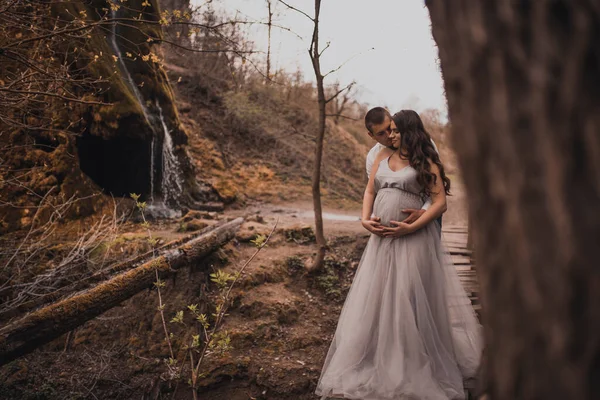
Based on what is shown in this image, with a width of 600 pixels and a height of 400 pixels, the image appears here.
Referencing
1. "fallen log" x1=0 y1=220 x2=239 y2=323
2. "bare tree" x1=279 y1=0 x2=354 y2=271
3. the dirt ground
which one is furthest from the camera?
"bare tree" x1=279 y1=0 x2=354 y2=271

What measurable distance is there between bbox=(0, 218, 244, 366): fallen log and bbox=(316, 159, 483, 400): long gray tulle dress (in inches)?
92.3

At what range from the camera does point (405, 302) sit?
3.26 m

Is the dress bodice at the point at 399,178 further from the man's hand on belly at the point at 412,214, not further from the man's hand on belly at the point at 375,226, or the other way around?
the man's hand on belly at the point at 375,226

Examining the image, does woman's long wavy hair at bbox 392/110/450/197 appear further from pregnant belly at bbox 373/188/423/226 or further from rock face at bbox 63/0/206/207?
A: rock face at bbox 63/0/206/207

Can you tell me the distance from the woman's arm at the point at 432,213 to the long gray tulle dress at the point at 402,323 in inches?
4.7

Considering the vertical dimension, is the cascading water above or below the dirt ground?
above

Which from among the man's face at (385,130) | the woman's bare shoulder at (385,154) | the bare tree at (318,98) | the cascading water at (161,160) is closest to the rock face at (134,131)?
the cascading water at (161,160)

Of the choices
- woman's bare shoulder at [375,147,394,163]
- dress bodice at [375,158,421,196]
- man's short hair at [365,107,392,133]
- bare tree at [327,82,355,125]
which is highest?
bare tree at [327,82,355,125]

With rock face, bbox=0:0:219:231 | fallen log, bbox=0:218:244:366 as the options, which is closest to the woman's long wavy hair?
fallen log, bbox=0:218:244:366

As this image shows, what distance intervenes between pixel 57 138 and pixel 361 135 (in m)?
17.1

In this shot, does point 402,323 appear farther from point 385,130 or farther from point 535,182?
point 535,182

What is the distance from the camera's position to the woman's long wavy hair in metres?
3.43

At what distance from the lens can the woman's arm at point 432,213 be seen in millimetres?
3375

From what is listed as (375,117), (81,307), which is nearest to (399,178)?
(375,117)
